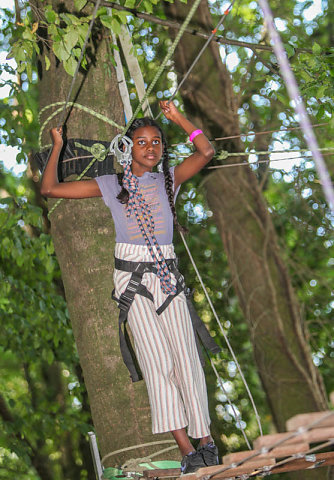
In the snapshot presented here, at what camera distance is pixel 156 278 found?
9.95 ft

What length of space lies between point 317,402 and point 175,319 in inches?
123

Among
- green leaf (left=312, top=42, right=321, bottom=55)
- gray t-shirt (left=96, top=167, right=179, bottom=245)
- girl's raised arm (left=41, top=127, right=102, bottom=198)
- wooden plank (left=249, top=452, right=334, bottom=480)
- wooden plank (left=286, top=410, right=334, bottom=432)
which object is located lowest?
wooden plank (left=249, top=452, right=334, bottom=480)

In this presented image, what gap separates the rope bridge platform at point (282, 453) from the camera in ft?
5.64

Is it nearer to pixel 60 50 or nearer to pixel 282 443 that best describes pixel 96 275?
pixel 60 50

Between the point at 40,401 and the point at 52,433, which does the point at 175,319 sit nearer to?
the point at 52,433

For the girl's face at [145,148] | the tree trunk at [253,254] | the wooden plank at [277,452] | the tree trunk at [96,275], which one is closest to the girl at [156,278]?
the girl's face at [145,148]

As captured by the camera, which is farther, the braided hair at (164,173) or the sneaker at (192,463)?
the braided hair at (164,173)

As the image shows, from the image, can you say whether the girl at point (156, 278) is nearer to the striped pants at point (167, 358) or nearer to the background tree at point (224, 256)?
the striped pants at point (167, 358)

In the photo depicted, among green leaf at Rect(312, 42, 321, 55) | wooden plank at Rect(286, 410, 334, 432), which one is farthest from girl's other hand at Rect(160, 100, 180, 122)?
wooden plank at Rect(286, 410, 334, 432)

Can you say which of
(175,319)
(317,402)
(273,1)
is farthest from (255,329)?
(273,1)

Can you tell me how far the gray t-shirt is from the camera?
3.09 metres

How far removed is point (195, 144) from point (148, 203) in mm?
361

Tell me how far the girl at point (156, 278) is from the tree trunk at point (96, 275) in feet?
0.74

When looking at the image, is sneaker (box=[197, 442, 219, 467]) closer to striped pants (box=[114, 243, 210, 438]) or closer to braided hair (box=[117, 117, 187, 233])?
striped pants (box=[114, 243, 210, 438])
